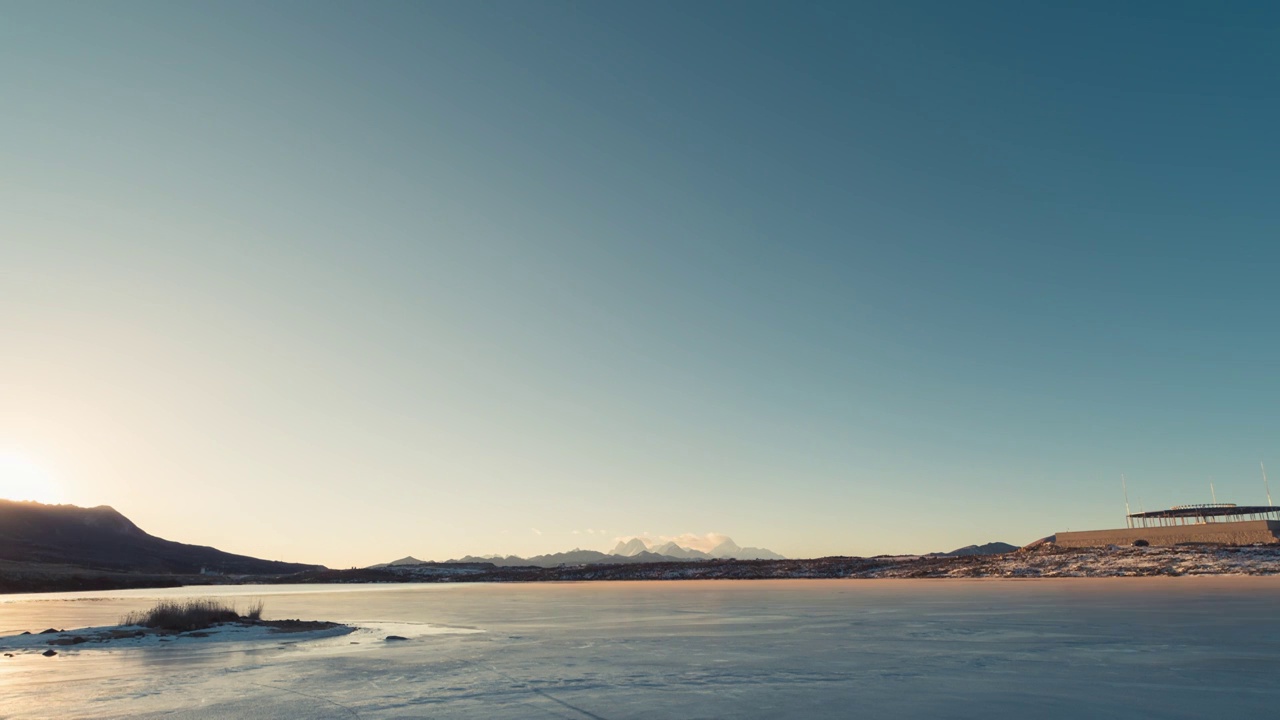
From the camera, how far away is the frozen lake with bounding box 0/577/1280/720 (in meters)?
10.7

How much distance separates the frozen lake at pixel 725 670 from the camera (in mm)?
10727

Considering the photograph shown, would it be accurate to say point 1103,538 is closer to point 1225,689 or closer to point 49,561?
point 1225,689

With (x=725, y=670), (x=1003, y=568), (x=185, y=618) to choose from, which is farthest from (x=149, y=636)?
(x=1003, y=568)

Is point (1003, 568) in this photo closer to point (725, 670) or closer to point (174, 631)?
point (725, 670)

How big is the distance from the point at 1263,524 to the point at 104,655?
88.1 metres

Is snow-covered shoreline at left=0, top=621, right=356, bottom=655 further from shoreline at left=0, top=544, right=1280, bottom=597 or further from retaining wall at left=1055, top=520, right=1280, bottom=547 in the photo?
retaining wall at left=1055, top=520, right=1280, bottom=547

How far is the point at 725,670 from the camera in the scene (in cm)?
1434

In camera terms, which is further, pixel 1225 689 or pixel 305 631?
pixel 305 631

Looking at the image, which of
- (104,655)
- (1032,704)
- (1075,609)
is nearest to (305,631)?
(104,655)

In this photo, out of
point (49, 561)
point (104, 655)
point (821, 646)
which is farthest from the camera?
point (49, 561)

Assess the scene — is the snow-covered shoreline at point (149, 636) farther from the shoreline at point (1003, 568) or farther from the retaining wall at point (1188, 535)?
the retaining wall at point (1188, 535)

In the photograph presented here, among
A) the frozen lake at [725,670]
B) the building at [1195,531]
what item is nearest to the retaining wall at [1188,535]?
the building at [1195,531]

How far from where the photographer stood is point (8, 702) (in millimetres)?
12344

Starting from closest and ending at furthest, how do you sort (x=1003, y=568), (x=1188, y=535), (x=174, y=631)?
(x=174, y=631), (x=1003, y=568), (x=1188, y=535)
